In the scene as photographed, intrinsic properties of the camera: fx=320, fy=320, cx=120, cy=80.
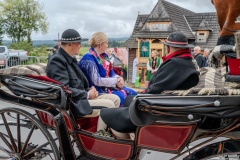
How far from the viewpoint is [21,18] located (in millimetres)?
42562

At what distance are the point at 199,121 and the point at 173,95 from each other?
25cm

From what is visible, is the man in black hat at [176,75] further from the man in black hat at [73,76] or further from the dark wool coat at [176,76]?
the man in black hat at [73,76]

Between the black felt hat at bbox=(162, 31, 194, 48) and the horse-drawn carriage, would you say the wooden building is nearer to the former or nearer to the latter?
the horse-drawn carriage

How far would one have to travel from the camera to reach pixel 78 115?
2914 mm

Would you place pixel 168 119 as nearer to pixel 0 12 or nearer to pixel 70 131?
pixel 70 131

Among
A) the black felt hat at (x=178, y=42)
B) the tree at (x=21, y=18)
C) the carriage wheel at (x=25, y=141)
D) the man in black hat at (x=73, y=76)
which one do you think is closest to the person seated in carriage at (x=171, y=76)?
the black felt hat at (x=178, y=42)

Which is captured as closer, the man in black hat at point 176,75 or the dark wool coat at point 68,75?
the man in black hat at point 176,75

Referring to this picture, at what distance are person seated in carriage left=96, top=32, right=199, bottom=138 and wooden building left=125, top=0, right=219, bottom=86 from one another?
19814 mm

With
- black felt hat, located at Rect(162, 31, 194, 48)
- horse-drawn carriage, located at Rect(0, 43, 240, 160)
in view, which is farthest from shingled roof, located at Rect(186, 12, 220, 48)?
horse-drawn carriage, located at Rect(0, 43, 240, 160)

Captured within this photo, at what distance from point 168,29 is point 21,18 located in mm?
25484

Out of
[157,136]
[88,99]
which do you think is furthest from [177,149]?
[88,99]

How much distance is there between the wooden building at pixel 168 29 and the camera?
2306 cm

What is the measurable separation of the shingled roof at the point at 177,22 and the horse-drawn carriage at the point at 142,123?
20.6 metres

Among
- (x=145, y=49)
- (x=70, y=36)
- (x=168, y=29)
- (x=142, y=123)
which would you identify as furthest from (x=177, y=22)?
(x=142, y=123)
